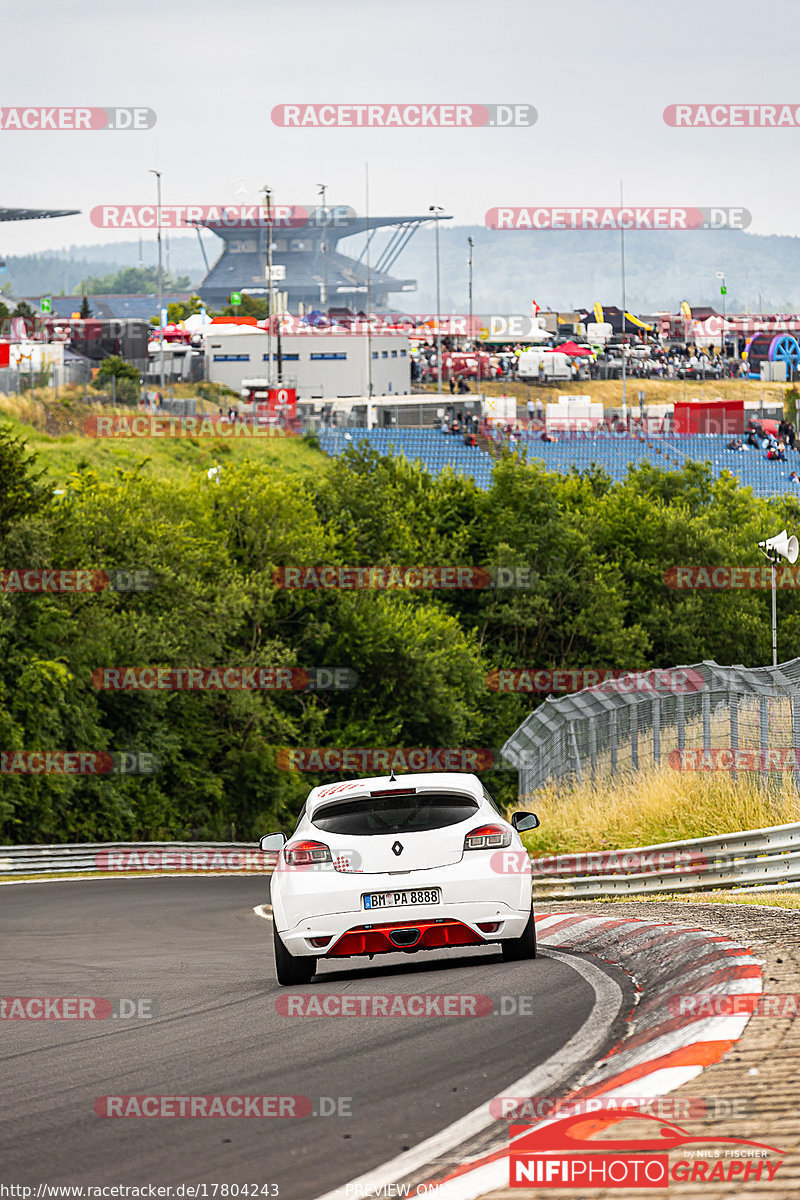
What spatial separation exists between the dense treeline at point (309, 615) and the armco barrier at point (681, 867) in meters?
22.5

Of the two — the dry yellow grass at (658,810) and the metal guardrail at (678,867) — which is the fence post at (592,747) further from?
the metal guardrail at (678,867)

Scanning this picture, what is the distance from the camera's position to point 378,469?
224 feet

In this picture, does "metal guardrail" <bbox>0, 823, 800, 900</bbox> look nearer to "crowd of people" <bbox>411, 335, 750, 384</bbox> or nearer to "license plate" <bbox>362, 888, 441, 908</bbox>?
"license plate" <bbox>362, 888, 441, 908</bbox>

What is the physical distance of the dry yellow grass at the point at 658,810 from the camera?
1769 centimetres

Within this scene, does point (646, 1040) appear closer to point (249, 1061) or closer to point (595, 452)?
point (249, 1061)

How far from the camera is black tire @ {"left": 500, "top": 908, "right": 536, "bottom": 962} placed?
10.6m

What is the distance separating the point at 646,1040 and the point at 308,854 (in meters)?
3.53

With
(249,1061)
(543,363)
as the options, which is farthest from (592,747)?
(543,363)

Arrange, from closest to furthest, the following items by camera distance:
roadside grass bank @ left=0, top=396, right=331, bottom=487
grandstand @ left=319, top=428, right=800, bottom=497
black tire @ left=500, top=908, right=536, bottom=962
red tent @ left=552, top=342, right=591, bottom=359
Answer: black tire @ left=500, top=908, right=536, bottom=962
roadside grass bank @ left=0, top=396, right=331, bottom=487
grandstand @ left=319, top=428, right=800, bottom=497
red tent @ left=552, top=342, right=591, bottom=359

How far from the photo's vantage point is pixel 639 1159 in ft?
16.1

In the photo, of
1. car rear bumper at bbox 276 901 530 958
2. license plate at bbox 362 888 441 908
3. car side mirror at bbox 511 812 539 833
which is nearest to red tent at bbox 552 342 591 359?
car side mirror at bbox 511 812 539 833

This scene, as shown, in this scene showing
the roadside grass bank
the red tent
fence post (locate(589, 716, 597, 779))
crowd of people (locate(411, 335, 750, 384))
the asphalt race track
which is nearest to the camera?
the asphalt race track

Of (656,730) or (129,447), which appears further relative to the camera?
(129,447)

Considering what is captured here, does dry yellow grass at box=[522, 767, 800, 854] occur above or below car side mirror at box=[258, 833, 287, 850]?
below
